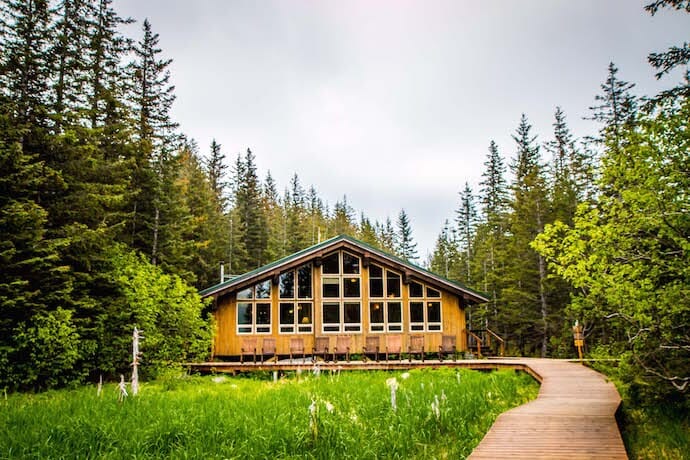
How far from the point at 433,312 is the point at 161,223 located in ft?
38.9

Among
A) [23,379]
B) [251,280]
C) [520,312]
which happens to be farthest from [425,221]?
[23,379]

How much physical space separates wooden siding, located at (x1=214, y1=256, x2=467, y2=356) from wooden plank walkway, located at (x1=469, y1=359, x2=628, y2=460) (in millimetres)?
9821

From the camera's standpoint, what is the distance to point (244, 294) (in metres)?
18.7

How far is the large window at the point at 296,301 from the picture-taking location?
1881 centimetres

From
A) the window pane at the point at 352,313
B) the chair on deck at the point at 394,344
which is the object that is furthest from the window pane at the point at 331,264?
the chair on deck at the point at 394,344

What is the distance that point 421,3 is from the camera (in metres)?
16.8

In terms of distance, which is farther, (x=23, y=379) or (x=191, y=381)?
(x=191, y=381)

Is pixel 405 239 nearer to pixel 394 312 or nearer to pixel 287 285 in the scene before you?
pixel 394 312

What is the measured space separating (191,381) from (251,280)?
18.5ft

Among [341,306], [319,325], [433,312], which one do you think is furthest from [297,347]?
[433,312]

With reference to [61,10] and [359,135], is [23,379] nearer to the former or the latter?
[61,10]

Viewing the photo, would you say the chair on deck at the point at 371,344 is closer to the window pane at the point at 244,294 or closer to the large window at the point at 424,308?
the large window at the point at 424,308

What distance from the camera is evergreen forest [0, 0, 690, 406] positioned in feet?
19.1

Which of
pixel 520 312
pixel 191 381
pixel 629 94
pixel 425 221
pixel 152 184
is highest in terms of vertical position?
pixel 425 221
